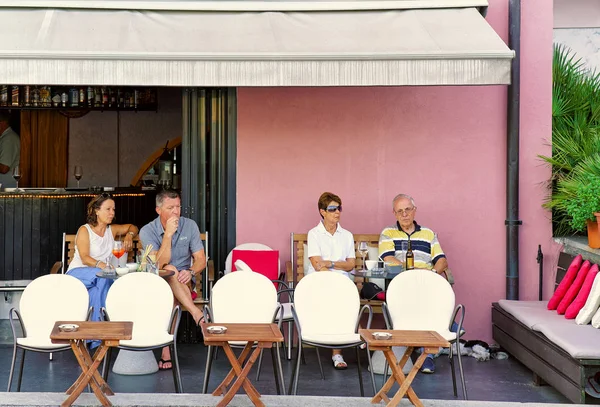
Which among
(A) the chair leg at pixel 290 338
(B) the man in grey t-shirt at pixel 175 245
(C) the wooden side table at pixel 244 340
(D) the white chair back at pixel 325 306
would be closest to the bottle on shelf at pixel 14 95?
(B) the man in grey t-shirt at pixel 175 245

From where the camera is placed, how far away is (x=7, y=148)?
46.8ft

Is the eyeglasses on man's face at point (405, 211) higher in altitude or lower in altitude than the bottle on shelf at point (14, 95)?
lower

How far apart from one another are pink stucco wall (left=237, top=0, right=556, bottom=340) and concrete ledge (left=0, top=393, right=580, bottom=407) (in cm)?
308

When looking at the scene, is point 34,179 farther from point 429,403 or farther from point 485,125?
point 429,403

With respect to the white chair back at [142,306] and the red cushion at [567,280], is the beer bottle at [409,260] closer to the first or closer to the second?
the red cushion at [567,280]

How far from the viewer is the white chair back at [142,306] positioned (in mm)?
6684

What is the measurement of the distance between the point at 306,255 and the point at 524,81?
2713 mm

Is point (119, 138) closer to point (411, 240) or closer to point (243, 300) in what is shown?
point (411, 240)

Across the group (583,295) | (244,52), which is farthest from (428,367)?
(244,52)

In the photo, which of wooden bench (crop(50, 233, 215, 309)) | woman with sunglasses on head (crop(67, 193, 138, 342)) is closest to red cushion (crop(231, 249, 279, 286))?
wooden bench (crop(50, 233, 215, 309))

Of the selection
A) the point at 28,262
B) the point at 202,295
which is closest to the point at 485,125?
the point at 202,295

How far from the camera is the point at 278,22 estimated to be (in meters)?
7.98

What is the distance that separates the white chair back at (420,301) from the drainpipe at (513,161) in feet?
6.37

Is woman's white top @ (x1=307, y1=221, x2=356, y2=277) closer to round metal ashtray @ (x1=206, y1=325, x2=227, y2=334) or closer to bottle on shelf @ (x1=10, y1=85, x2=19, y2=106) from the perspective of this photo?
round metal ashtray @ (x1=206, y1=325, x2=227, y2=334)
